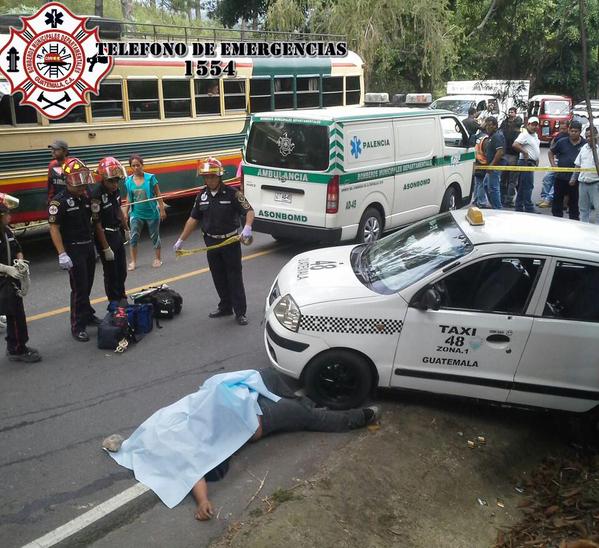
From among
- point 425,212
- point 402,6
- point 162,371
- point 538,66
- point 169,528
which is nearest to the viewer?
point 169,528

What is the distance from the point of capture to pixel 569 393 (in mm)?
5039

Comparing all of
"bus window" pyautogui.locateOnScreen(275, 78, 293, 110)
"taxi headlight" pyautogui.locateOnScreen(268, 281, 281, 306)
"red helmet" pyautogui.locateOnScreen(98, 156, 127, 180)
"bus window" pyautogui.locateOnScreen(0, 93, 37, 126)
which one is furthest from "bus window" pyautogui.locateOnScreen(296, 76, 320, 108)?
"taxi headlight" pyautogui.locateOnScreen(268, 281, 281, 306)

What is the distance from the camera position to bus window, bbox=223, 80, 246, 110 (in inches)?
518

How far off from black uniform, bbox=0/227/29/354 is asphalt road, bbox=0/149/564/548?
0.23m

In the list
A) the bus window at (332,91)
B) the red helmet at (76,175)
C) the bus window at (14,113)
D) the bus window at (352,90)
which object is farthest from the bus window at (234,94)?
the red helmet at (76,175)

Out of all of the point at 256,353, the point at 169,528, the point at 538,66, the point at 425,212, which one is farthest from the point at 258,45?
the point at 169,528

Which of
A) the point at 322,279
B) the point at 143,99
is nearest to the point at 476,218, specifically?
the point at 322,279

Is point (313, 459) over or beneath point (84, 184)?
beneath

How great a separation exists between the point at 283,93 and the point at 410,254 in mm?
9419

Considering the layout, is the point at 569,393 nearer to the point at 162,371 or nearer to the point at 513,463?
the point at 513,463

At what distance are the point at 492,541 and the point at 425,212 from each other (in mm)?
7564

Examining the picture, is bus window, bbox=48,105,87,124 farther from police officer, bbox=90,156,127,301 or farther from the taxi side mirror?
the taxi side mirror

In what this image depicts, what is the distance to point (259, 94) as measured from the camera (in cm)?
1380

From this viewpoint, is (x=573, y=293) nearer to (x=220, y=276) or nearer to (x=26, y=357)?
(x=220, y=276)
